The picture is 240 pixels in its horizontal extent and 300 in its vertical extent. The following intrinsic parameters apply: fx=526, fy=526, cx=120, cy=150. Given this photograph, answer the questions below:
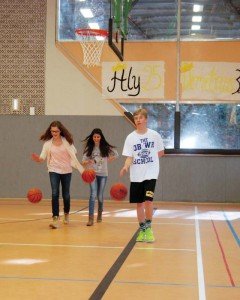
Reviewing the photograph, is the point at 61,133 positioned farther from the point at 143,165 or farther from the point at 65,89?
the point at 65,89

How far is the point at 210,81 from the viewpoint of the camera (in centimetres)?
1409

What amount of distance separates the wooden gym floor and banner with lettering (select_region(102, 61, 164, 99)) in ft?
15.6

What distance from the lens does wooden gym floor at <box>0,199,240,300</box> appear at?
469 cm

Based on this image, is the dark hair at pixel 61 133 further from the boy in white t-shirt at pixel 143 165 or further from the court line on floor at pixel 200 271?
the court line on floor at pixel 200 271

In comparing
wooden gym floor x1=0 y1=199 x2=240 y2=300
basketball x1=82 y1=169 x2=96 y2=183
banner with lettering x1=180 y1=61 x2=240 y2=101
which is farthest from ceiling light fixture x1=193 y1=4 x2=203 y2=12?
basketball x1=82 y1=169 x2=96 y2=183

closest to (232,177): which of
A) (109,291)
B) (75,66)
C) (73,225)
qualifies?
(75,66)

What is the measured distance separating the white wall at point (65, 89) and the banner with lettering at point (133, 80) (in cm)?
38

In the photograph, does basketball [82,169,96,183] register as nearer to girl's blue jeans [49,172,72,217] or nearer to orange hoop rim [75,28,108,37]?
girl's blue jeans [49,172,72,217]

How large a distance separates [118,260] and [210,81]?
8920 millimetres

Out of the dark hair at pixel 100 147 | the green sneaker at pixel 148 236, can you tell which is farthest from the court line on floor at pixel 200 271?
the dark hair at pixel 100 147

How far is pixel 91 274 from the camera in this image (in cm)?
530

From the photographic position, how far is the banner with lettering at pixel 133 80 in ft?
46.6

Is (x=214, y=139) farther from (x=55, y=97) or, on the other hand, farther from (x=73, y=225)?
(x=73, y=225)

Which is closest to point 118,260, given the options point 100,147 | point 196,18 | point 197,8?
point 100,147
